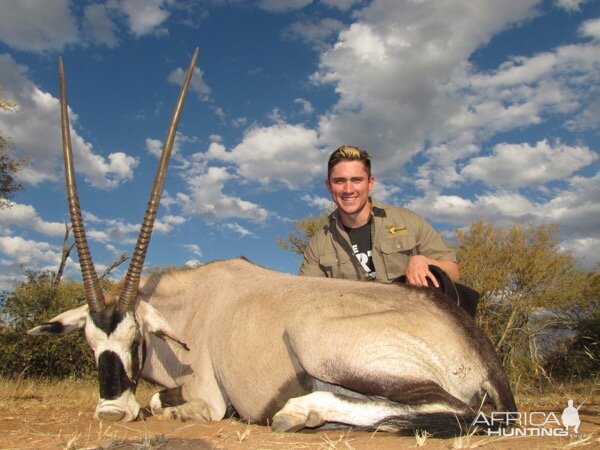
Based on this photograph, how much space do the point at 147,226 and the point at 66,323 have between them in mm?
1036

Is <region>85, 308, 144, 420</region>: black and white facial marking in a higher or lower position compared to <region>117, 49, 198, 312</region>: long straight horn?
lower

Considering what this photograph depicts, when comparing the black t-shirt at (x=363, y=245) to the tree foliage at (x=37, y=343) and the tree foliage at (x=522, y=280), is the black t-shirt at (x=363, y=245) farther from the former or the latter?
the tree foliage at (x=522, y=280)

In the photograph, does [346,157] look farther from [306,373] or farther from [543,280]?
[543,280]

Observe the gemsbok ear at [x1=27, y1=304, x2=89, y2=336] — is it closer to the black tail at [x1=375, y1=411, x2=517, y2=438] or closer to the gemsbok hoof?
the gemsbok hoof

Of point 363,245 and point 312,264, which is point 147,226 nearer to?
point 312,264

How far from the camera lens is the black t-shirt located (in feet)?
19.5

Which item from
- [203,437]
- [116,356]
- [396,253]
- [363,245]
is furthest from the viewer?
[363,245]

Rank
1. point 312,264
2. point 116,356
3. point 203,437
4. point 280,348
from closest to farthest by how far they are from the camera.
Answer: point 203,437 → point 280,348 → point 116,356 → point 312,264

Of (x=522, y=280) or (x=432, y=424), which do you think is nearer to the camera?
(x=432, y=424)

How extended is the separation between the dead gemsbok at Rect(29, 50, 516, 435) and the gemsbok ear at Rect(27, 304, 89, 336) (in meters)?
0.01

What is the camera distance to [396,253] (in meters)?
5.74

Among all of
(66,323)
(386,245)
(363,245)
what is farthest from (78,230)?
(386,245)

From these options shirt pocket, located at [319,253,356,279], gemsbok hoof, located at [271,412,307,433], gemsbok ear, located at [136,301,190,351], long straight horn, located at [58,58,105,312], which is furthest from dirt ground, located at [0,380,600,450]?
shirt pocket, located at [319,253,356,279]

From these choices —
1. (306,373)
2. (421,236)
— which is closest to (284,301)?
(306,373)
